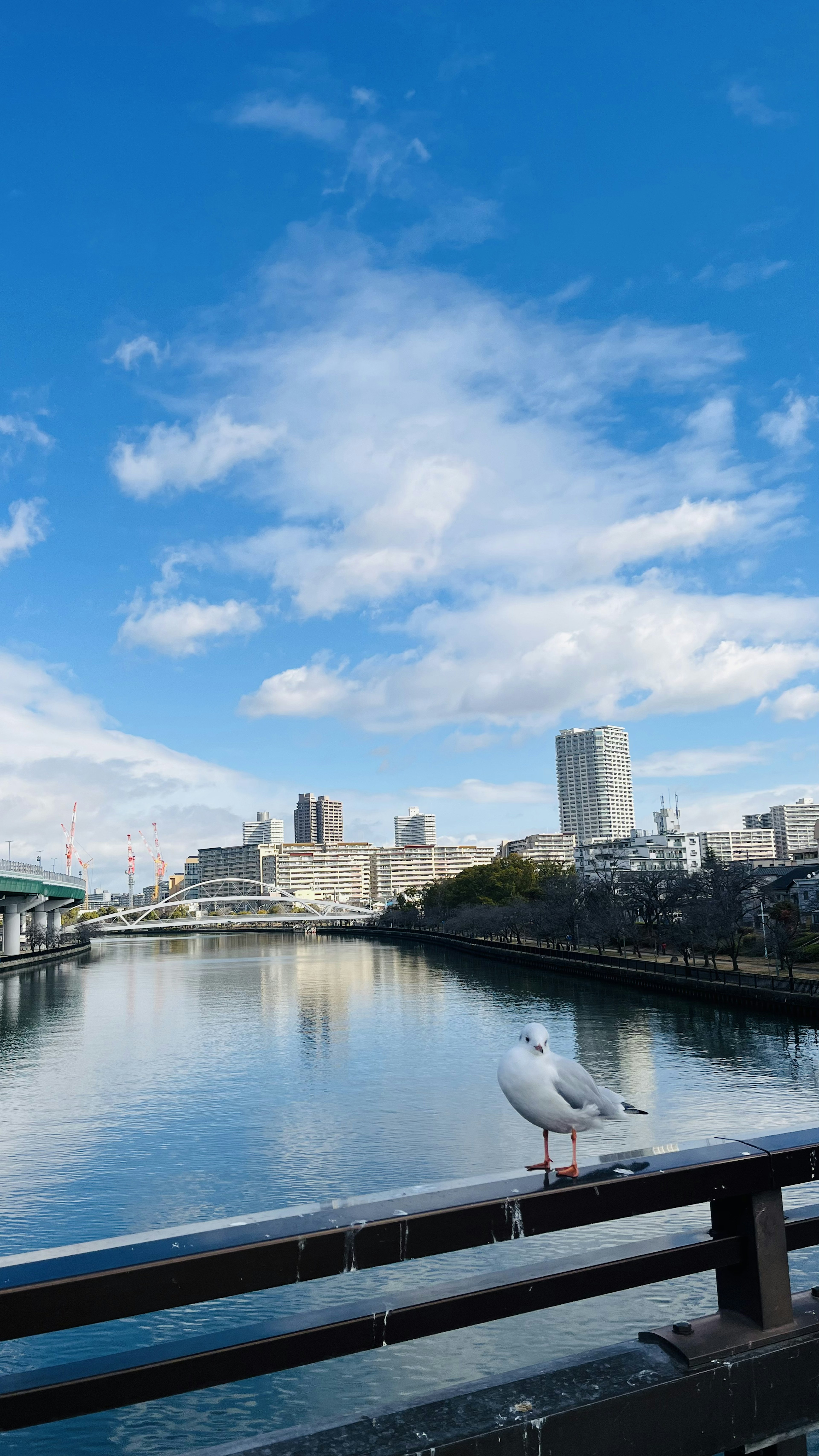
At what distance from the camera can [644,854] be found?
107500 millimetres

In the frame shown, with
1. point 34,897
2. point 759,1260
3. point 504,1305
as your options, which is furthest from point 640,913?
point 504,1305

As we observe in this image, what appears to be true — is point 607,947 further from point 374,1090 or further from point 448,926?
point 374,1090

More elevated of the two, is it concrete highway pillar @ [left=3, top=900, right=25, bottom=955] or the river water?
concrete highway pillar @ [left=3, top=900, right=25, bottom=955]

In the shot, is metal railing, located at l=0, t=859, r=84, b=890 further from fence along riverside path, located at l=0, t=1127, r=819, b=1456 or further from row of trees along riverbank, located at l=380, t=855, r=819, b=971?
fence along riverside path, located at l=0, t=1127, r=819, b=1456

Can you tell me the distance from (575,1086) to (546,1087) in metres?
0.13

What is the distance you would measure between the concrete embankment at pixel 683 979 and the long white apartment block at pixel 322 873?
127m

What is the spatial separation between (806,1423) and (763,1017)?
29.2 meters

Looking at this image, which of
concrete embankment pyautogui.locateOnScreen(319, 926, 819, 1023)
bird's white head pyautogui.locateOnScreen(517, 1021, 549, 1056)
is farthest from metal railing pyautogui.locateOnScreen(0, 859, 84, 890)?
bird's white head pyautogui.locateOnScreen(517, 1021, 549, 1056)

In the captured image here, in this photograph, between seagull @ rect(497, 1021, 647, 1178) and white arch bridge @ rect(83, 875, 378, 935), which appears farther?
white arch bridge @ rect(83, 875, 378, 935)

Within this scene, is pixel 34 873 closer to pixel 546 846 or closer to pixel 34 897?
pixel 34 897

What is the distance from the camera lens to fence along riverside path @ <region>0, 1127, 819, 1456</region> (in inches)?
73.3

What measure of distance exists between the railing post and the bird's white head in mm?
926

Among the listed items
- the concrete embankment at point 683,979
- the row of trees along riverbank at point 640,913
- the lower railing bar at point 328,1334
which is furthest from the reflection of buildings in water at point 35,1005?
the lower railing bar at point 328,1334

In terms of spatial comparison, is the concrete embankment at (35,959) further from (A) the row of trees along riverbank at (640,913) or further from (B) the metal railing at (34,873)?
(A) the row of trees along riverbank at (640,913)
